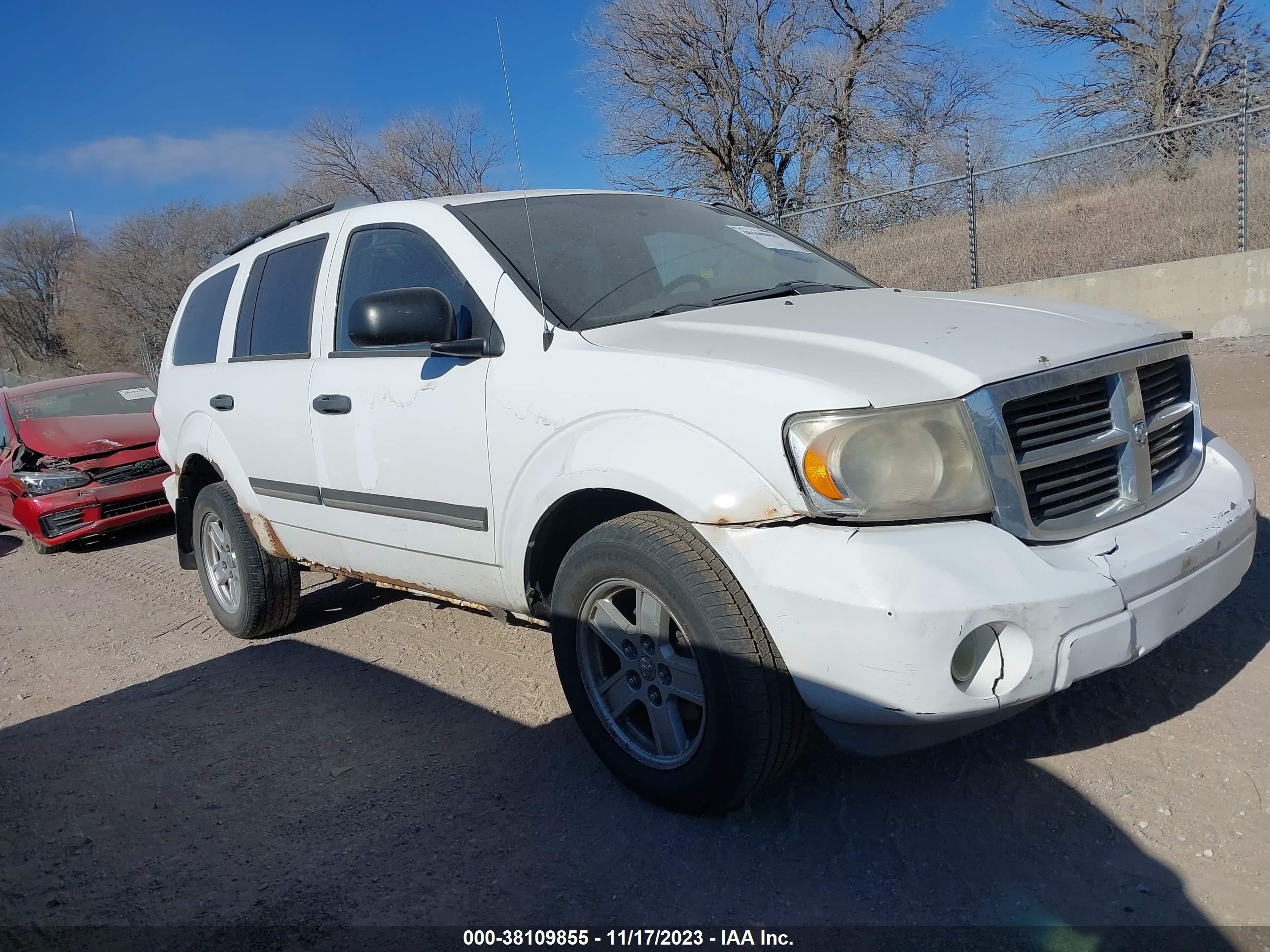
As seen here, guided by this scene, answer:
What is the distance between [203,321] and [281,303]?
1.05 metres

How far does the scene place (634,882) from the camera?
8.27 ft

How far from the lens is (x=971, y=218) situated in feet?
37.6

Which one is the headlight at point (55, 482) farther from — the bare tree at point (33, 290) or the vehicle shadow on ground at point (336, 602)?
the bare tree at point (33, 290)

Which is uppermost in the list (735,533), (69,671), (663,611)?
(735,533)

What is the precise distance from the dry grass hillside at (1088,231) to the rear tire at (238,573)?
380 inches

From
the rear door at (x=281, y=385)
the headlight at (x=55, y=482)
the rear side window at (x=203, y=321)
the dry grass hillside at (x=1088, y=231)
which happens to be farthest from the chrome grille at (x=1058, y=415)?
the dry grass hillside at (x=1088, y=231)

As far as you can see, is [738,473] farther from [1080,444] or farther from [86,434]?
[86,434]

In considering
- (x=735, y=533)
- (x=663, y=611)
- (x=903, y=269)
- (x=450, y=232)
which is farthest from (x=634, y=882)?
(x=903, y=269)

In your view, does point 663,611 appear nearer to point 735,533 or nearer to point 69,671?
point 735,533

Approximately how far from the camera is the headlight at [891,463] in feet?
7.45

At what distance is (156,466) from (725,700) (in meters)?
7.59

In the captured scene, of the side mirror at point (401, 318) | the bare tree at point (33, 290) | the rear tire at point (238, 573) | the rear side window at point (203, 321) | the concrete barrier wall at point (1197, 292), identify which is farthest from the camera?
the bare tree at point (33, 290)

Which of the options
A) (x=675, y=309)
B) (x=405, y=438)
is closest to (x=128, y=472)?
(x=405, y=438)

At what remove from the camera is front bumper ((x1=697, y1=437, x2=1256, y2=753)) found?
2.14 m
